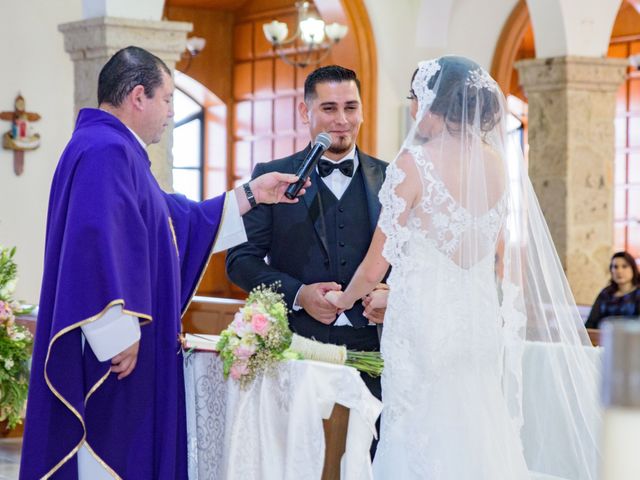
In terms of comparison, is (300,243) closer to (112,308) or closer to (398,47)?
(112,308)

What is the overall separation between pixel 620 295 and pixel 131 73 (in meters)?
5.59

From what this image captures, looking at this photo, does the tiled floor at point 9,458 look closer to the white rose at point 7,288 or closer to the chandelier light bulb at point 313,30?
the white rose at point 7,288

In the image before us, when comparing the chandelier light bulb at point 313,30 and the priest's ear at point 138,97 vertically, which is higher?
the chandelier light bulb at point 313,30

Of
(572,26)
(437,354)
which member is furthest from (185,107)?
(437,354)

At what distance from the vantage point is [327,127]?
3.49 m

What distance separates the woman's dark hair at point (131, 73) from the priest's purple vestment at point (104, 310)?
0.28 feet

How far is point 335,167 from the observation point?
11.5 ft

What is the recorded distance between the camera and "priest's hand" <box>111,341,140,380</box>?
9.59ft

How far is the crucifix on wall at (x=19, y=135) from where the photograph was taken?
363 inches

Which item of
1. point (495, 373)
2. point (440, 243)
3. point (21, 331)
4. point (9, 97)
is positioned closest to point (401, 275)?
point (440, 243)

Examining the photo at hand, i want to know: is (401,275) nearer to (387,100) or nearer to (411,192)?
(411,192)

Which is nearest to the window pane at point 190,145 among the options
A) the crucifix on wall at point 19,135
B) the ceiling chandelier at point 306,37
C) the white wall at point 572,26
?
the ceiling chandelier at point 306,37

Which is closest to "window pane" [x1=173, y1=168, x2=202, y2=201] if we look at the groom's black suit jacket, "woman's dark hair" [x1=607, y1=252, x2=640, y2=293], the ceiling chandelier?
the ceiling chandelier

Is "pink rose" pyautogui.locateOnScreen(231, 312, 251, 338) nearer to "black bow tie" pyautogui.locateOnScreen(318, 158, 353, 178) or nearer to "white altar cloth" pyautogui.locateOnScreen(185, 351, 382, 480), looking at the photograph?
"white altar cloth" pyautogui.locateOnScreen(185, 351, 382, 480)
